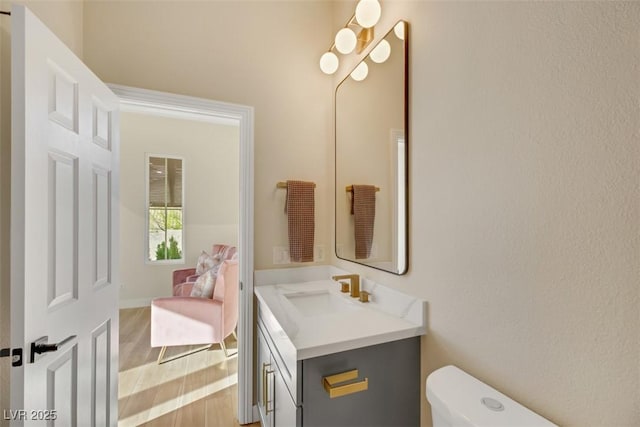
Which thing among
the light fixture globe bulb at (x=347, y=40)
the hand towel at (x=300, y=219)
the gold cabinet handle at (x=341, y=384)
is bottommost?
the gold cabinet handle at (x=341, y=384)

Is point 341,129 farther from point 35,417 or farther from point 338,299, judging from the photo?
point 35,417

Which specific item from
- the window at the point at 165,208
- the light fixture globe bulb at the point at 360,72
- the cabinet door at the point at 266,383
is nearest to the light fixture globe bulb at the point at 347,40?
the light fixture globe bulb at the point at 360,72

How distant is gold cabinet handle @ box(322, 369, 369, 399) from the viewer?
1.02 m

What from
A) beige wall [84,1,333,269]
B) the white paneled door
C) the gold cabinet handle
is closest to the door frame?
beige wall [84,1,333,269]

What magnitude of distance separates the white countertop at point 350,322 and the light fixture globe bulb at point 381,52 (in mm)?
1210

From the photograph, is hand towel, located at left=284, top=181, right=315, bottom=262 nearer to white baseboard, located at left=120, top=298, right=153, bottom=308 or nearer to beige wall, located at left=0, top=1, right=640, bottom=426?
beige wall, located at left=0, top=1, right=640, bottom=426

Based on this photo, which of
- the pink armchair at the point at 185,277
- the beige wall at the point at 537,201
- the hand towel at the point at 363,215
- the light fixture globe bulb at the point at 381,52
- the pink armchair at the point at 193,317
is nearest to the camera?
the beige wall at the point at 537,201

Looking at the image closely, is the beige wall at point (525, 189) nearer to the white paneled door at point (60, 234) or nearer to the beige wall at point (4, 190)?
the beige wall at point (4, 190)

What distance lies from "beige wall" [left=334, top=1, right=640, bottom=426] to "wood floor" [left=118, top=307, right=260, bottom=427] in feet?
4.97

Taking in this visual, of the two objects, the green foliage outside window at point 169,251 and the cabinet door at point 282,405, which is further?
the green foliage outside window at point 169,251

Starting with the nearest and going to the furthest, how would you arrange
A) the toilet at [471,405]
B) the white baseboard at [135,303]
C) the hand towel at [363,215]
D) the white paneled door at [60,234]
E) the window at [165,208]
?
the toilet at [471,405]
the white paneled door at [60,234]
the hand towel at [363,215]
the white baseboard at [135,303]
the window at [165,208]

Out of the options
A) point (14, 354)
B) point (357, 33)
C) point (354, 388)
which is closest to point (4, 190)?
point (14, 354)

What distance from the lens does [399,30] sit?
4.42 ft

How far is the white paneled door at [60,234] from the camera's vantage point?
2.85 feet
